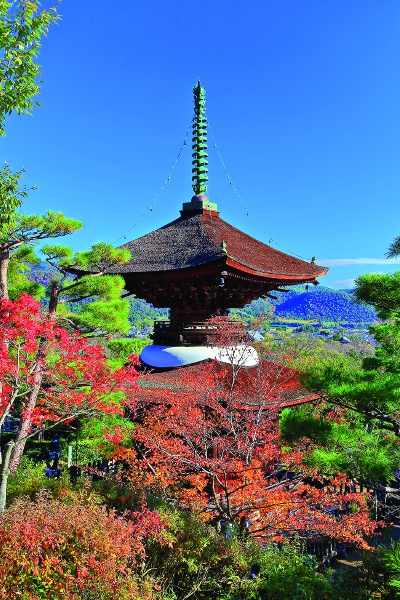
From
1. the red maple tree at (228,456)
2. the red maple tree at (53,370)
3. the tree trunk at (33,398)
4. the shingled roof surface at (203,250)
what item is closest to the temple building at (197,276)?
the shingled roof surface at (203,250)

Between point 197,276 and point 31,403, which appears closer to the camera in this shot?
point 31,403

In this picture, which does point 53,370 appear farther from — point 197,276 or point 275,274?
point 275,274

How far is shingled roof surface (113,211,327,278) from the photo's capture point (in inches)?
394

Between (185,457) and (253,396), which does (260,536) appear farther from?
(253,396)

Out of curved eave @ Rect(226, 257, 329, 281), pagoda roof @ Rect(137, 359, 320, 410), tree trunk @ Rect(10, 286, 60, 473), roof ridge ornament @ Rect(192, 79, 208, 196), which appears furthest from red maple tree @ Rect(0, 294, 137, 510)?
roof ridge ornament @ Rect(192, 79, 208, 196)

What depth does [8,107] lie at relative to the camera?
21.0 ft

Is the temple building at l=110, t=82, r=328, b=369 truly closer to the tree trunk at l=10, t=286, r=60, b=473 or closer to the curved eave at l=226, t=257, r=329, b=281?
the curved eave at l=226, t=257, r=329, b=281

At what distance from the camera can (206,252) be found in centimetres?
991

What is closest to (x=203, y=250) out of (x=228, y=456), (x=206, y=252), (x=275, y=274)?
(x=206, y=252)

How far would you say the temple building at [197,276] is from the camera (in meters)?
9.90

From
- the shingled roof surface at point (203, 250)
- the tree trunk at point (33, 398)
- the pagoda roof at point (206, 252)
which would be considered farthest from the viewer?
the shingled roof surface at point (203, 250)

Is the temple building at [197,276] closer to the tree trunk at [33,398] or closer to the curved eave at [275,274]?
the curved eave at [275,274]

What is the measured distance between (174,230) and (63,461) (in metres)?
6.95

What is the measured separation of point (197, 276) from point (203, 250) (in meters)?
0.72
